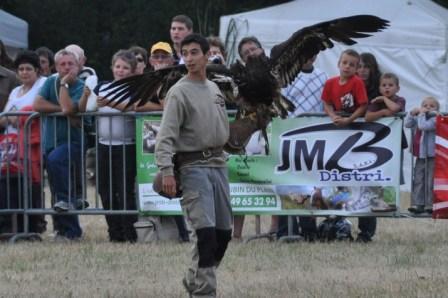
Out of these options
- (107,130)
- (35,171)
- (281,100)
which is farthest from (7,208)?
(281,100)

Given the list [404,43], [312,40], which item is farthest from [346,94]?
[404,43]

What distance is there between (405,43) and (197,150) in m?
11.4

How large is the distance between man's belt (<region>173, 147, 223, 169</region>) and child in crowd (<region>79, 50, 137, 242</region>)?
385 cm

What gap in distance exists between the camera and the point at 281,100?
8.79 m

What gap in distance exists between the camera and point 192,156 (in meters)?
7.42

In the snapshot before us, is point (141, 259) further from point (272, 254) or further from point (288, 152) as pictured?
point (288, 152)

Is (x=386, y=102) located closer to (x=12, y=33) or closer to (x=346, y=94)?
(x=346, y=94)

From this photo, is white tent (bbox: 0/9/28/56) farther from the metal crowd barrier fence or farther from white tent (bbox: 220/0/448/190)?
the metal crowd barrier fence

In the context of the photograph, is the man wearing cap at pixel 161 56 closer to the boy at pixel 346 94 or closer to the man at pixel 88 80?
the man at pixel 88 80

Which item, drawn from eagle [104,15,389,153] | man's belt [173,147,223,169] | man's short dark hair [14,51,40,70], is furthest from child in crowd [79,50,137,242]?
man's belt [173,147,223,169]

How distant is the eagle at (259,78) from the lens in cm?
856

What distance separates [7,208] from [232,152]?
436 cm

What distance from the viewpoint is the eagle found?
8.56 m

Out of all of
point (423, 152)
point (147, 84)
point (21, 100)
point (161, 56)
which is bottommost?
point (423, 152)
